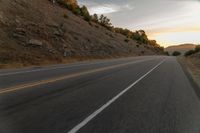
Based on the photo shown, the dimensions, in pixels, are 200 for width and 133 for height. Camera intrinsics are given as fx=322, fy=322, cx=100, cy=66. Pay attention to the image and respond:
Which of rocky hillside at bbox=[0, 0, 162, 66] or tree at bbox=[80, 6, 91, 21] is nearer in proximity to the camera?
rocky hillside at bbox=[0, 0, 162, 66]

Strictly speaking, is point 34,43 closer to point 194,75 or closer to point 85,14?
point 194,75

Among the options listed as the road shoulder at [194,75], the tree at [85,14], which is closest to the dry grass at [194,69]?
the road shoulder at [194,75]

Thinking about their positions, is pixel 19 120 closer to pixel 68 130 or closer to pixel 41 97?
pixel 68 130

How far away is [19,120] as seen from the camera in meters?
7.07

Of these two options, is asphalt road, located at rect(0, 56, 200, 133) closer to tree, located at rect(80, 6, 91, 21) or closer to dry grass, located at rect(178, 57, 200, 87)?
dry grass, located at rect(178, 57, 200, 87)

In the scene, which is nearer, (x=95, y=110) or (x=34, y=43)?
(x=95, y=110)

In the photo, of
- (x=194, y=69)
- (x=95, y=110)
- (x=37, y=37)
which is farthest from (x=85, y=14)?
(x=95, y=110)

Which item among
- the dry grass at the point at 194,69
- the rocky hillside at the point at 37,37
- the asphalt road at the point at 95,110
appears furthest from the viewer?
the rocky hillside at the point at 37,37

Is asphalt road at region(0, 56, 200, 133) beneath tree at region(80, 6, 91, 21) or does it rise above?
beneath

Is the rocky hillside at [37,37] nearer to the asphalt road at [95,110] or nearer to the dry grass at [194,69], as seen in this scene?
the dry grass at [194,69]

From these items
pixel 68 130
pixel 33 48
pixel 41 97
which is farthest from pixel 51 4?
pixel 68 130

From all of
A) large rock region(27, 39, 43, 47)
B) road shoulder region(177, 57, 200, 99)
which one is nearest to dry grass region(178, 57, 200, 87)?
road shoulder region(177, 57, 200, 99)

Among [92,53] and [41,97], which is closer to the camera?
[41,97]

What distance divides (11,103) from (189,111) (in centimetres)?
487
